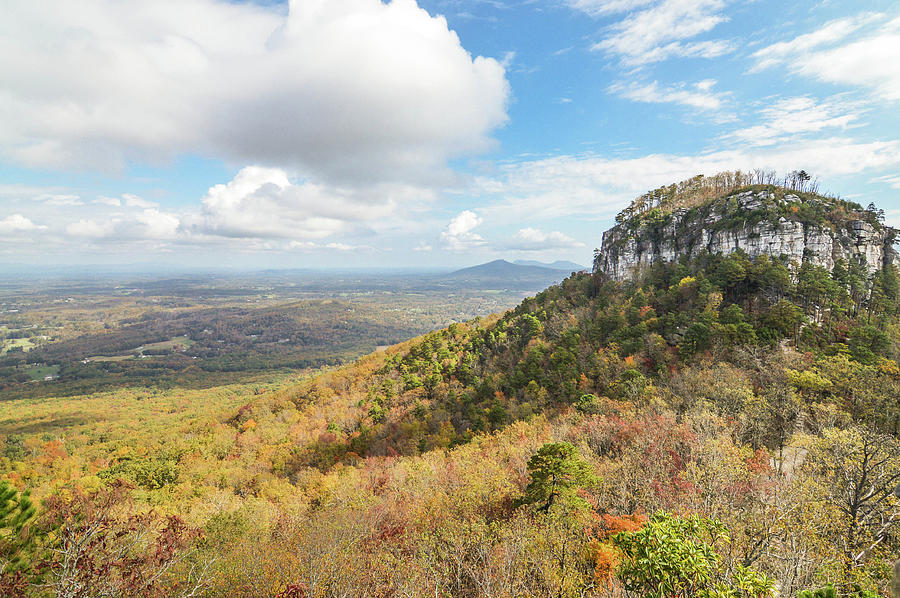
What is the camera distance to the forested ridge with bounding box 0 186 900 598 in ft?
41.1

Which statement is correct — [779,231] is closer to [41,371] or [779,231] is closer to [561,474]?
[561,474]

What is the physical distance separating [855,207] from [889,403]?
176 ft

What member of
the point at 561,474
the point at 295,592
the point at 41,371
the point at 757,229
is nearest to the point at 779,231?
the point at 757,229

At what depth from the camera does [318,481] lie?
113 ft

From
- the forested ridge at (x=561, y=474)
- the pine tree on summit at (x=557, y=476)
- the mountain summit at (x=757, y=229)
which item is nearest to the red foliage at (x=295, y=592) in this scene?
the forested ridge at (x=561, y=474)

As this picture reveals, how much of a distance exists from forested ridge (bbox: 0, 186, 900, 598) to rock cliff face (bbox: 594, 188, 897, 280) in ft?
9.04

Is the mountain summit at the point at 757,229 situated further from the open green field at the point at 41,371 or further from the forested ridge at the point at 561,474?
the open green field at the point at 41,371

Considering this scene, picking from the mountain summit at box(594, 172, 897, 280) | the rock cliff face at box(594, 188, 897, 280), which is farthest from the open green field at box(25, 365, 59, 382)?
the rock cliff face at box(594, 188, 897, 280)

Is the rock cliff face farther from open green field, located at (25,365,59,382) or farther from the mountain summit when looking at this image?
open green field, located at (25,365,59,382)

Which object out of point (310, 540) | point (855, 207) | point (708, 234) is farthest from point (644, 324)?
point (310, 540)

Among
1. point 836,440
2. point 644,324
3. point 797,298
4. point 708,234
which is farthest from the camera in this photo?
point 708,234

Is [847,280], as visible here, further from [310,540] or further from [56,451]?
[56,451]

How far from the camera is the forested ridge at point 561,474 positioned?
41.1 ft

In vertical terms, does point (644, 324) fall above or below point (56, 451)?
above
